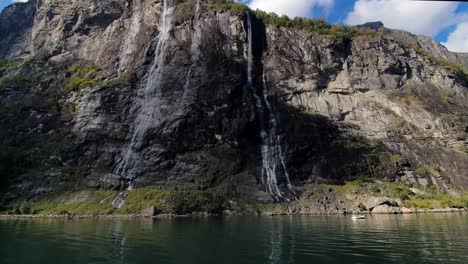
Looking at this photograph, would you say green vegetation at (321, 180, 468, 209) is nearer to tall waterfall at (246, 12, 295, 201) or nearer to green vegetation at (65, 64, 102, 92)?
tall waterfall at (246, 12, 295, 201)

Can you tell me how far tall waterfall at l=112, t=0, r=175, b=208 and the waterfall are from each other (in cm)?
781

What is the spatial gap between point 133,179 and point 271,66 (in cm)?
4600

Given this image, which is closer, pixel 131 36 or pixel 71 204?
pixel 71 204

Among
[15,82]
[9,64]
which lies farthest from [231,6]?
[9,64]

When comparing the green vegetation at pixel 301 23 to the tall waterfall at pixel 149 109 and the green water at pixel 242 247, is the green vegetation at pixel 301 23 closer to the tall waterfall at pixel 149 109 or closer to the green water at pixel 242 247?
the tall waterfall at pixel 149 109

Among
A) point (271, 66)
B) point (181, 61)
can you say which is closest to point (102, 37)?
point (181, 61)

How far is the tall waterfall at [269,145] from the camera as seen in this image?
262ft

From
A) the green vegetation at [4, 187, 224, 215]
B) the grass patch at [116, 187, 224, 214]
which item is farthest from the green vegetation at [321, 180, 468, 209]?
the green vegetation at [4, 187, 224, 215]

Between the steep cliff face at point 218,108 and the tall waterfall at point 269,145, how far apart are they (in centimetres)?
28

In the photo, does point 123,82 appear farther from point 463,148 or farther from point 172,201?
point 463,148

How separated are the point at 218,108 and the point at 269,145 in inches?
559

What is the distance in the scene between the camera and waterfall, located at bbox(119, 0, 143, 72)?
104062mm

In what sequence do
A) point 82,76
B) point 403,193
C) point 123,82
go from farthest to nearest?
point 82,76 < point 123,82 < point 403,193

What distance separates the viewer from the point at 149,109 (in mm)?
90812
